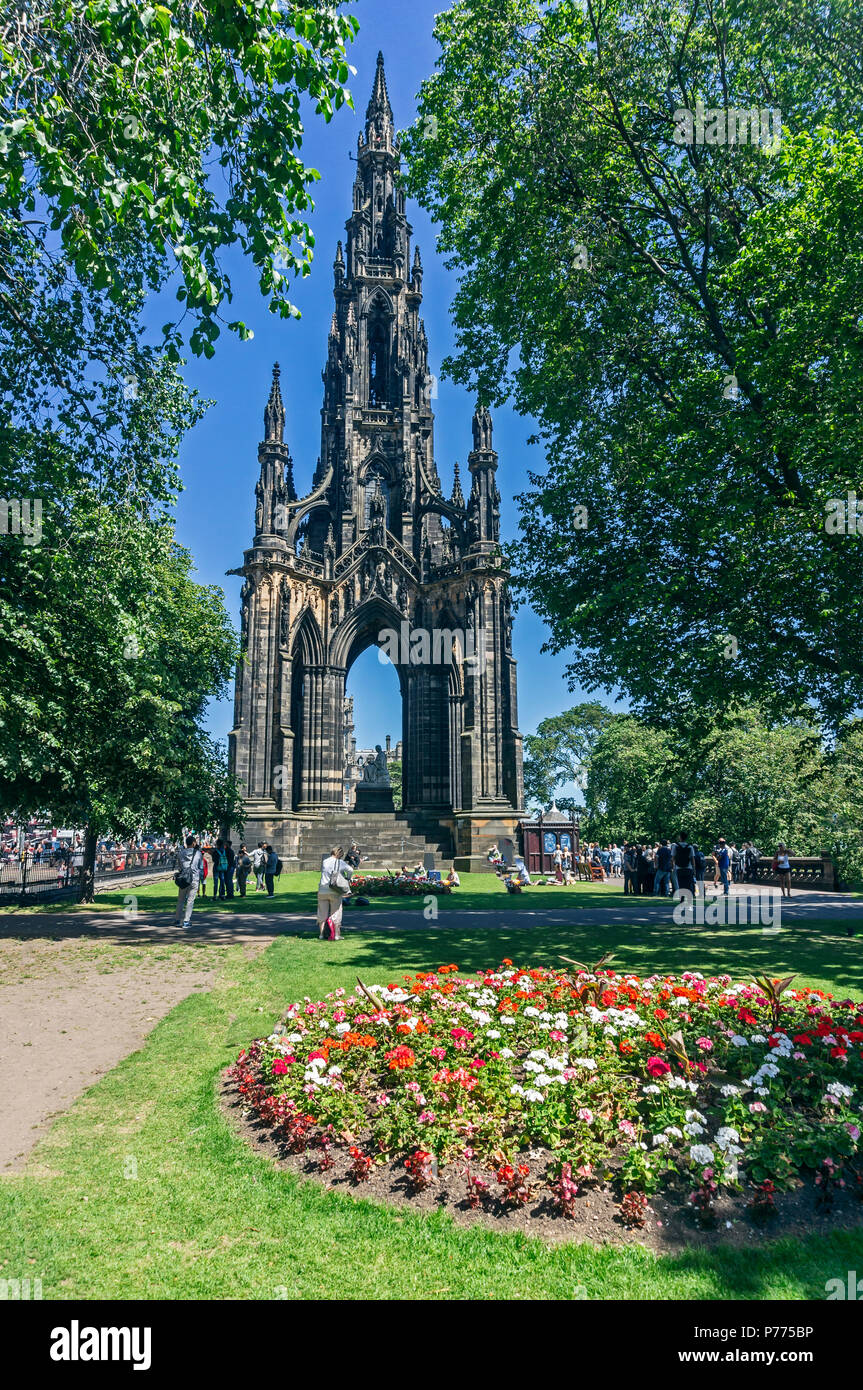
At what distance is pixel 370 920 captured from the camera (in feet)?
50.2

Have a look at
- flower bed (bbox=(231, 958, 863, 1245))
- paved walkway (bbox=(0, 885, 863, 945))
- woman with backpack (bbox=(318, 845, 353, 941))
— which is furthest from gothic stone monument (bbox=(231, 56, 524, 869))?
flower bed (bbox=(231, 958, 863, 1245))

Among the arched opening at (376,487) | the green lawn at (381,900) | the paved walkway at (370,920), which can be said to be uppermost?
the arched opening at (376,487)

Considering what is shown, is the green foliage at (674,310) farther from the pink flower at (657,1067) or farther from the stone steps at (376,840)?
the stone steps at (376,840)

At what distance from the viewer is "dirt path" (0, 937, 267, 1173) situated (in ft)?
18.6

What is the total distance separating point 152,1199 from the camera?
4164mm

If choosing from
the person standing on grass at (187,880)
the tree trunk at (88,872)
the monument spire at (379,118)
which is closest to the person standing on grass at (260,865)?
the tree trunk at (88,872)

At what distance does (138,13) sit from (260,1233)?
29.1ft

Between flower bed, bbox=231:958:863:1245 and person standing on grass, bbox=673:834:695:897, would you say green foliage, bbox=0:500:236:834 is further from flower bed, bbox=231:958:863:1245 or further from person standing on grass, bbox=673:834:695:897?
person standing on grass, bbox=673:834:695:897

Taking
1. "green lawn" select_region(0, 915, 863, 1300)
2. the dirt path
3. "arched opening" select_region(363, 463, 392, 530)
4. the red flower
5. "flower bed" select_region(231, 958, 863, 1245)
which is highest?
"arched opening" select_region(363, 463, 392, 530)

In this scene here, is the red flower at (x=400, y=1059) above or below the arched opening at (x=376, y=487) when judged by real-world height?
below

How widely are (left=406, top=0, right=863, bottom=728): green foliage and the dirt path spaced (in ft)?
27.3

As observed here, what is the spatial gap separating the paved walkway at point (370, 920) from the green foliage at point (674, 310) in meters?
4.54

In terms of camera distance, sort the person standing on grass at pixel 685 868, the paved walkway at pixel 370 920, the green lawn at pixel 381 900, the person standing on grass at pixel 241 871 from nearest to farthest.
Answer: the paved walkway at pixel 370 920
the person standing on grass at pixel 685 868
the green lawn at pixel 381 900
the person standing on grass at pixel 241 871

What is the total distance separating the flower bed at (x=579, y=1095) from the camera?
13.9 ft
